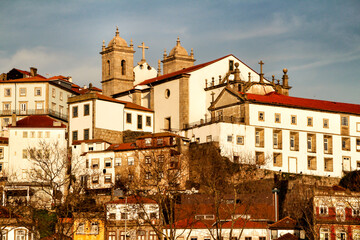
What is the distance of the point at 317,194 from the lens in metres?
82.8

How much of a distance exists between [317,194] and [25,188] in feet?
109

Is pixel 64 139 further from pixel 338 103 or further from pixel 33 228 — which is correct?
pixel 338 103

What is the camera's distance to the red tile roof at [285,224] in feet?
266

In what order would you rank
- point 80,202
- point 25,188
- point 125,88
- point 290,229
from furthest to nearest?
point 125,88 → point 25,188 → point 80,202 → point 290,229

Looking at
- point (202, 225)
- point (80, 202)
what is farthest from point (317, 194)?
point (80, 202)

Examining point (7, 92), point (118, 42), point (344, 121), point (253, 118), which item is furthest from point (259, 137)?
point (7, 92)

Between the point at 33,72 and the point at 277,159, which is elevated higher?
the point at 33,72

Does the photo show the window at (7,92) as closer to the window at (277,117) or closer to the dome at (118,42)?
the dome at (118,42)

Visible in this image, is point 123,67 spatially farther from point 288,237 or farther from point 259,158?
point 288,237

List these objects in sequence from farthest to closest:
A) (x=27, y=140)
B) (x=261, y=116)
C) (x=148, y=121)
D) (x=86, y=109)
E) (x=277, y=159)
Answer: (x=148, y=121) < (x=27, y=140) < (x=86, y=109) < (x=261, y=116) < (x=277, y=159)

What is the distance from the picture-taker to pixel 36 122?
107500 mm

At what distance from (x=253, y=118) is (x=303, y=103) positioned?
7.93 meters

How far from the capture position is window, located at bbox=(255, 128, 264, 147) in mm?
97000

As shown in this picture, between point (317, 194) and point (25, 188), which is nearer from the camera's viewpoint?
point (317, 194)
